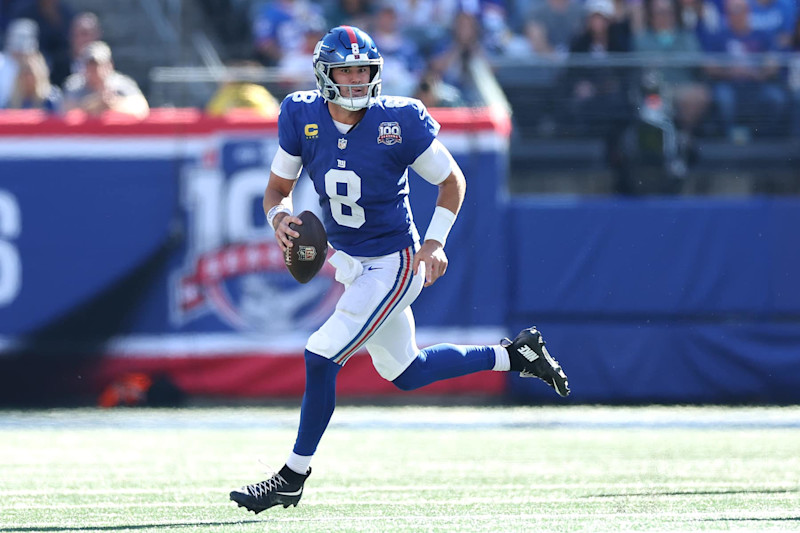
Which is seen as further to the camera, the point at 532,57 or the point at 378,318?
the point at 532,57

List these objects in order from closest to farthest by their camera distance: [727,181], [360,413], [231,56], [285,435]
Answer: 1. [285,435]
2. [360,413]
3. [727,181]
4. [231,56]

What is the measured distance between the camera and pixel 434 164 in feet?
17.5

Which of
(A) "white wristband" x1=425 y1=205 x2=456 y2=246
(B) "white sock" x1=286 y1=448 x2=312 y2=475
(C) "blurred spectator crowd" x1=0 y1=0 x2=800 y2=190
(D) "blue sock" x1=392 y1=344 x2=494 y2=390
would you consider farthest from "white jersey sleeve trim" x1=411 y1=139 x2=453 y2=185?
(C) "blurred spectator crowd" x1=0 y1=0 x2=800 y2=190

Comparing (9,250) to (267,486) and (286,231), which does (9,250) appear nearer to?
(286,231)

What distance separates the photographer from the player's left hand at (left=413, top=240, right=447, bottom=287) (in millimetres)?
5140

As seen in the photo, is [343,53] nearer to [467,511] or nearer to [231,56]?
[467,511]

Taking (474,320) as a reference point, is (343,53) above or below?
above

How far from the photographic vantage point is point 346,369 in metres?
9.68

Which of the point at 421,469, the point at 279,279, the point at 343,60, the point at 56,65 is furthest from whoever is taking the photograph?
the point at 56,65

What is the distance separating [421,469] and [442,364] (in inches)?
44.0

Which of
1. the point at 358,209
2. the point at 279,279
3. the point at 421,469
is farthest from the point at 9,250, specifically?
the point at 358,209

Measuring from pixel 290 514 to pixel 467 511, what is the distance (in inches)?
26.6

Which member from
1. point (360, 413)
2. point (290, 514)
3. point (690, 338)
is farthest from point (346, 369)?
A: point (290, 514)

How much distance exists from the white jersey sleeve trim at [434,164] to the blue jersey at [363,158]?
0.03 m
